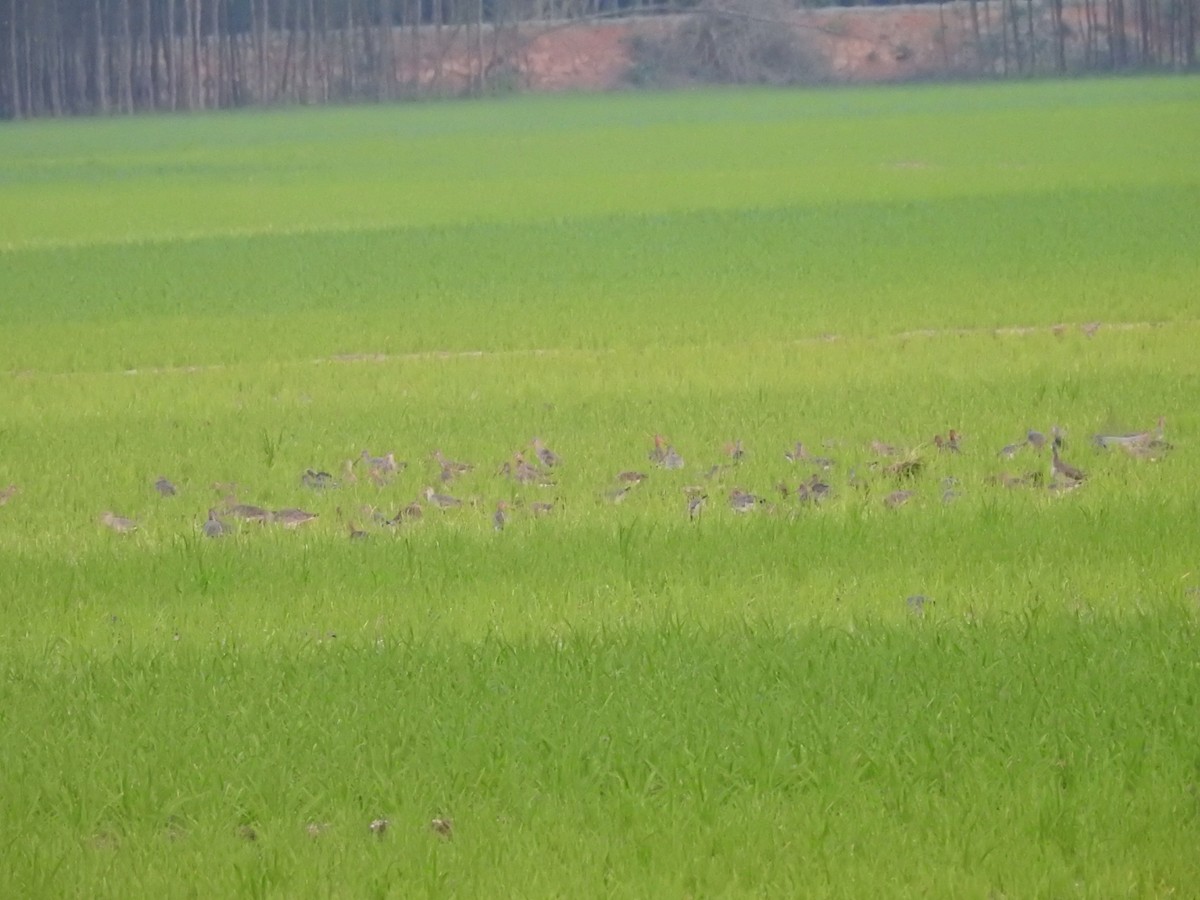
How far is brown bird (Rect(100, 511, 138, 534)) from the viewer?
26.7 ft

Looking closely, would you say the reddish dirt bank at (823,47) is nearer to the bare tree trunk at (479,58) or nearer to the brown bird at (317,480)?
the bare tree trunk at (479,58)

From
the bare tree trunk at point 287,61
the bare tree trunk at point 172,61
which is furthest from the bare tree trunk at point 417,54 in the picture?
the bare tree trunk at point 172,61

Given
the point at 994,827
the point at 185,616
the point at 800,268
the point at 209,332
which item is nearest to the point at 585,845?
the point at 994,827

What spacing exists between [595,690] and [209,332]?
12.1 meters

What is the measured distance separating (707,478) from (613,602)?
231 centimetres

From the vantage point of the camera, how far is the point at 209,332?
16984mm

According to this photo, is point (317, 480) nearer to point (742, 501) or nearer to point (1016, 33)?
point (742, 501)

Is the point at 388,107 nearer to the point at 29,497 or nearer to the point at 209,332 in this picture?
the point at 209,332

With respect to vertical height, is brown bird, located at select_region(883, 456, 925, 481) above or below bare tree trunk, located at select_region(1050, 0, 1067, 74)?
above

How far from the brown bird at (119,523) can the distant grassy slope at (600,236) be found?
271 inches

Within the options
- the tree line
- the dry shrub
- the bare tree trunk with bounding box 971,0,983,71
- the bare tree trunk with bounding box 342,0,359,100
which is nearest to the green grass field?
the bare tree trunk with bounding box 971,0,983,71

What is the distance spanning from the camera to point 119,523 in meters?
8.26

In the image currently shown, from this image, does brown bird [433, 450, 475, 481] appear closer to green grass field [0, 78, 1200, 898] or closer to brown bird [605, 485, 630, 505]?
green grass field [0, 78, 1200, 898]

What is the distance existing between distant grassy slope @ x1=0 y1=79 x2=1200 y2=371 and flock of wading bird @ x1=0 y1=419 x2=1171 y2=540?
5.87 meters
